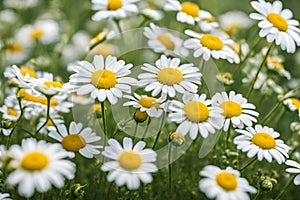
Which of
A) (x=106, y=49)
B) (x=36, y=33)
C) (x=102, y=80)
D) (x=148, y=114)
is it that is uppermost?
(x=102, y=80)

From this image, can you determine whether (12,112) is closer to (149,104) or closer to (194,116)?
(149,104)

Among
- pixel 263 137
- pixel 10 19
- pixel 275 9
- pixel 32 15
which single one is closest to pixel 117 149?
pixel 263 137

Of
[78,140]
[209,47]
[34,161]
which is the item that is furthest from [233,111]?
[34,161]

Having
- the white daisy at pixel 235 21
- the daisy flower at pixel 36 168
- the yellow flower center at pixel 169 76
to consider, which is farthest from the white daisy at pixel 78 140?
the white daisy at pixel 235 21

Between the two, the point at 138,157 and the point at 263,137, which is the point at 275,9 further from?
the point at 138,157

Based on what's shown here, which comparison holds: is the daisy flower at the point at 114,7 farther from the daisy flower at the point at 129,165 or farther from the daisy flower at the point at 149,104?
the daisy flower at the point at 129,165

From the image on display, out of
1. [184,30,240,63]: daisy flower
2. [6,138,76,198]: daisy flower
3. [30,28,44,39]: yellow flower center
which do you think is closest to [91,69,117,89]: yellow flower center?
[6,138,76,198]: daisy flower

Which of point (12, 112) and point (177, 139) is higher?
point (177, 139)
